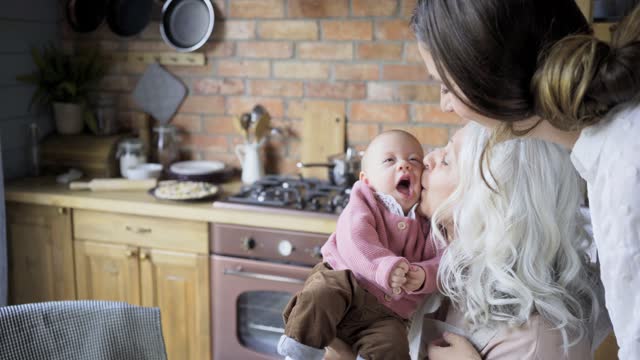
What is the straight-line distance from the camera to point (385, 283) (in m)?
1.49

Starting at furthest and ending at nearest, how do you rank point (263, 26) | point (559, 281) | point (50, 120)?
point (50, 120)
point (263, 26)
point (559, 281)

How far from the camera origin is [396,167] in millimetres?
1685

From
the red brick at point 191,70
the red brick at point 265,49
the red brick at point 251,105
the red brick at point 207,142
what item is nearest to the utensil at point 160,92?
the red brick at point 191,70

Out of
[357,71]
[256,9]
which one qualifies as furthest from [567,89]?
[256,9]

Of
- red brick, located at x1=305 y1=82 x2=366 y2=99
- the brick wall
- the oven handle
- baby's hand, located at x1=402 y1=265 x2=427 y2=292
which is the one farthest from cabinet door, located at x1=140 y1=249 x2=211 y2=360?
baby's hand, located at x1=402 y1=265 x2=427 y2=292

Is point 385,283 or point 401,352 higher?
point 385,283

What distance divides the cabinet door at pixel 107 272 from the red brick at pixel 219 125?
754 mm

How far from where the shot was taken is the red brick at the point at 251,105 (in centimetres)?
334

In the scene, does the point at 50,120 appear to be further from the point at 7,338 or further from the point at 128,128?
the point at 7,338

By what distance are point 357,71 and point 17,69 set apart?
1.57 metres

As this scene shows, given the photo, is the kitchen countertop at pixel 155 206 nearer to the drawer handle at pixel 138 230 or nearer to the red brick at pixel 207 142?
the drawer handle at pixel 138 230

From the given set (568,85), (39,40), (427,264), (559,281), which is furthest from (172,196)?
(568,85)

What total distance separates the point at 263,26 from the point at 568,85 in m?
2.49

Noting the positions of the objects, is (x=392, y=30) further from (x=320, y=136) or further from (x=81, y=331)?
(x=81, y=331)
